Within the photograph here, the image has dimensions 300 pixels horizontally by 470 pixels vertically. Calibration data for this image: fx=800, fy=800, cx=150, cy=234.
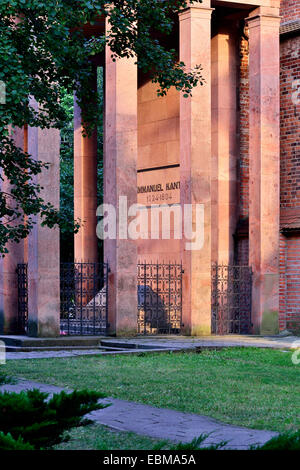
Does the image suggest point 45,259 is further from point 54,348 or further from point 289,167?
point 289,167

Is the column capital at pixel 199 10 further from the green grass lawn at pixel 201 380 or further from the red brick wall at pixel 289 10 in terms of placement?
the green grass lawn at pixel 201 380

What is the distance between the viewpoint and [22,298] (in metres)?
18.0

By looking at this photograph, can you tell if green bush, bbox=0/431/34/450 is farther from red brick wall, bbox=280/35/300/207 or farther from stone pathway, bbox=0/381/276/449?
red brick wall, bbox=280/35/300/207

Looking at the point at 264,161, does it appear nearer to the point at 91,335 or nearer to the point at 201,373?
the point at 91,335

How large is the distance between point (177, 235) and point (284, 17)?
19.6 feet

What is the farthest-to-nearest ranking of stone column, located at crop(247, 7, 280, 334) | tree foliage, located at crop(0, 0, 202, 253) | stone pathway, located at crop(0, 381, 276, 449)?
1. stone column, located at crop(247, 7, 280, 334)
2. tree foliage, located at crop(0, 0, 202, 253)
3. stone pathway, located at crop(0, 381, 276, 449)

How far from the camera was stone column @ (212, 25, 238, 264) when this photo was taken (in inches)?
778

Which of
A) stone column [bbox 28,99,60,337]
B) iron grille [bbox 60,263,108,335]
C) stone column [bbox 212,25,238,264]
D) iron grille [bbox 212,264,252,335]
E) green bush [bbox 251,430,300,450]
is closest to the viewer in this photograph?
green bush [bbox 251,430,300,450]

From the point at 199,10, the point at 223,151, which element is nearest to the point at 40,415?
the point at 199,10

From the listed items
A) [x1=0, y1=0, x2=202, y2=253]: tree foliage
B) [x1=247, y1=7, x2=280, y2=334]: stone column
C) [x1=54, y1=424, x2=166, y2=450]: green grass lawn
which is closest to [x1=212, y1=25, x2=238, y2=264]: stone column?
[x1=247, y1=7, x2=280, y2=334]: stone column

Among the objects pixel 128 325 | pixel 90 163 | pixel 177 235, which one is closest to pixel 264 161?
pixel 177 235

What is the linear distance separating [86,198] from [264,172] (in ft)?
22.2

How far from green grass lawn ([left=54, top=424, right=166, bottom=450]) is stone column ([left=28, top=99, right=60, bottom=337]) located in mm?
9414
